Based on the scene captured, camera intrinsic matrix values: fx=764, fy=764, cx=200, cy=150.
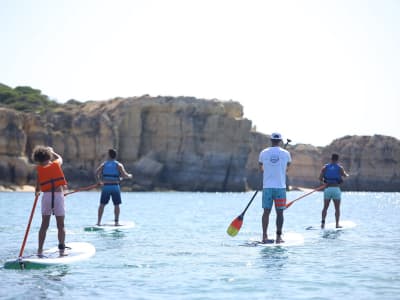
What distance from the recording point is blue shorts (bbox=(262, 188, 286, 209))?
46.3 ft

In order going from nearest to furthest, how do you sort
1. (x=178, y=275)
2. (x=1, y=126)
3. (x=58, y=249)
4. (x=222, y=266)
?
(x=178, y=275)
(x=222, y=266)
(x=58, y=249)
(x=1, y=126)

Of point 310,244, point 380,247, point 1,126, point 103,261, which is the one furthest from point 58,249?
point 1,126

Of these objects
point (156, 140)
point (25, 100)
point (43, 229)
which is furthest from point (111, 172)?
point (25, 100)

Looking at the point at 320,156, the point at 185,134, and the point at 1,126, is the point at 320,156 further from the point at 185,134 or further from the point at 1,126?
the point at 1,126

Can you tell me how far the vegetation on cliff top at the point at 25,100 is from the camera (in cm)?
9038

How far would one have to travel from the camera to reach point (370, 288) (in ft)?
30.5

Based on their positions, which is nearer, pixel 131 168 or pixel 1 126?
pixel 1 126

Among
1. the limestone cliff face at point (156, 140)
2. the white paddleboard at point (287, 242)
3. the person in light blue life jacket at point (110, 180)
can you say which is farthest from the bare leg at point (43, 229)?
the limestone cliff face at point (156, 140)

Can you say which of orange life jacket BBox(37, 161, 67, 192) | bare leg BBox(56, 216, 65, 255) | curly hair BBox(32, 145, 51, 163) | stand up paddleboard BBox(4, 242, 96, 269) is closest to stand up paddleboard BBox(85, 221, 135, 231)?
stand up paddleboard BBox(4, 242, 96, 269)

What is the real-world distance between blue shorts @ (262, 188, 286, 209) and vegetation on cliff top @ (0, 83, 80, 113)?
3045 inches

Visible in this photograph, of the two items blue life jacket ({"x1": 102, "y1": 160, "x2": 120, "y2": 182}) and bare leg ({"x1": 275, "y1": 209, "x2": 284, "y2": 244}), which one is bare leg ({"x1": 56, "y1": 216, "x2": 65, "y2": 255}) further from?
blue life jacket ({"x1": 102, "y1": 160, "x2": 120, "y2": 182})

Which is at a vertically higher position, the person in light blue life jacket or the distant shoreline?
the person in light blue life jacket

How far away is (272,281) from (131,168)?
6542 centimetres

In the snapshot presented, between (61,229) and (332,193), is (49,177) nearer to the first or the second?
(61,229)
